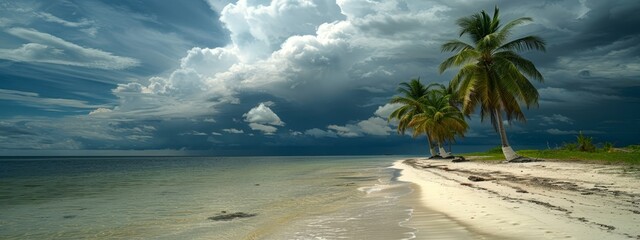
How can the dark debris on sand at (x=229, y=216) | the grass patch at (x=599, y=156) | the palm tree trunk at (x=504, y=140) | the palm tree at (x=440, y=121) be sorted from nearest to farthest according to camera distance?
the dark debris on sand at (x=229, y=216) < the grass patch at (x=599, y=156) < the palm tree trunk at (x=504, y=140) < the palm tree at (x=440, y=121)

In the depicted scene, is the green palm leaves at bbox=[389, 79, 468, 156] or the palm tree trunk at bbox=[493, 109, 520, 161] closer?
the palm tree trunk at bbox=[493, 109, 520, 161]

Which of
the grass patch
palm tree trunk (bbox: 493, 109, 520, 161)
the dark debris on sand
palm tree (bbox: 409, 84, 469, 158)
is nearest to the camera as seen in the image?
the dark debris on sand

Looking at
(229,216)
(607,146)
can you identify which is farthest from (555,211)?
(607,146)

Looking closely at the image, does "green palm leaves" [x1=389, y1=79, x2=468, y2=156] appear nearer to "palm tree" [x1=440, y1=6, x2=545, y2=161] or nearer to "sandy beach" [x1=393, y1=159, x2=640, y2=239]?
"palm tree" [x1=440, y1=6, x2=545, y2=161]

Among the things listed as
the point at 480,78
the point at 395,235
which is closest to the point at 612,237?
the point at 395,235

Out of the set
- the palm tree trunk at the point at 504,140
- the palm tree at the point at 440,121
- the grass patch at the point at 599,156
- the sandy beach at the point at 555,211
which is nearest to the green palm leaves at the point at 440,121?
the palm tree at the point at 440,121

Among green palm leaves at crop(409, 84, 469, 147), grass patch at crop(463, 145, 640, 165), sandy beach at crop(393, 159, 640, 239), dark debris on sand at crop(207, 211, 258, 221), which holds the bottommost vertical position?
dark debris on sand at crop(207, 211, 258, 221)

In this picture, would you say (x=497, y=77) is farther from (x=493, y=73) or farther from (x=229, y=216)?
(x=229, y=216)

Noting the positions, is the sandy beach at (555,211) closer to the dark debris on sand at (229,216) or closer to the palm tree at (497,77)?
the dark debris on sand at (229,216)

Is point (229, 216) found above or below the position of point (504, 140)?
below

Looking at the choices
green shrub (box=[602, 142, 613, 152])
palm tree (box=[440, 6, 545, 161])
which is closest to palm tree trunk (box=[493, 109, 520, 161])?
palm tree (box=[440, 6, 545, 161])

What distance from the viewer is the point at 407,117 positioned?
58250 mm

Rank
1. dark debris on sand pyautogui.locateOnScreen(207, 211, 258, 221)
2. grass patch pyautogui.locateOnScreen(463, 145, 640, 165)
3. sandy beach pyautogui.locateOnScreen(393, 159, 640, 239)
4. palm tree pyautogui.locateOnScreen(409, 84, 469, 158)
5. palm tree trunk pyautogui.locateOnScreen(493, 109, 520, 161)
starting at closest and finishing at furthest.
Result: sandy beach pyautogui.locateOnScreen(393, 159, 640, 239) → dark debris on sand pyautogui.locateOnScreen(207, 211, 258, 221) → grass patch pyautogui.locateOnScreen(463, 145, 640, 165) → palm tree trunk pyautogui.locateOnScreen(493, 109, 520, 161) → palm tree pyautogui.locateOnScreen(409, 84, 469, 158)

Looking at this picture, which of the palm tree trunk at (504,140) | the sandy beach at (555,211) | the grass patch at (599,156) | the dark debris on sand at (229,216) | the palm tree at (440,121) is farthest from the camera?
the palm tree at (440,121)
